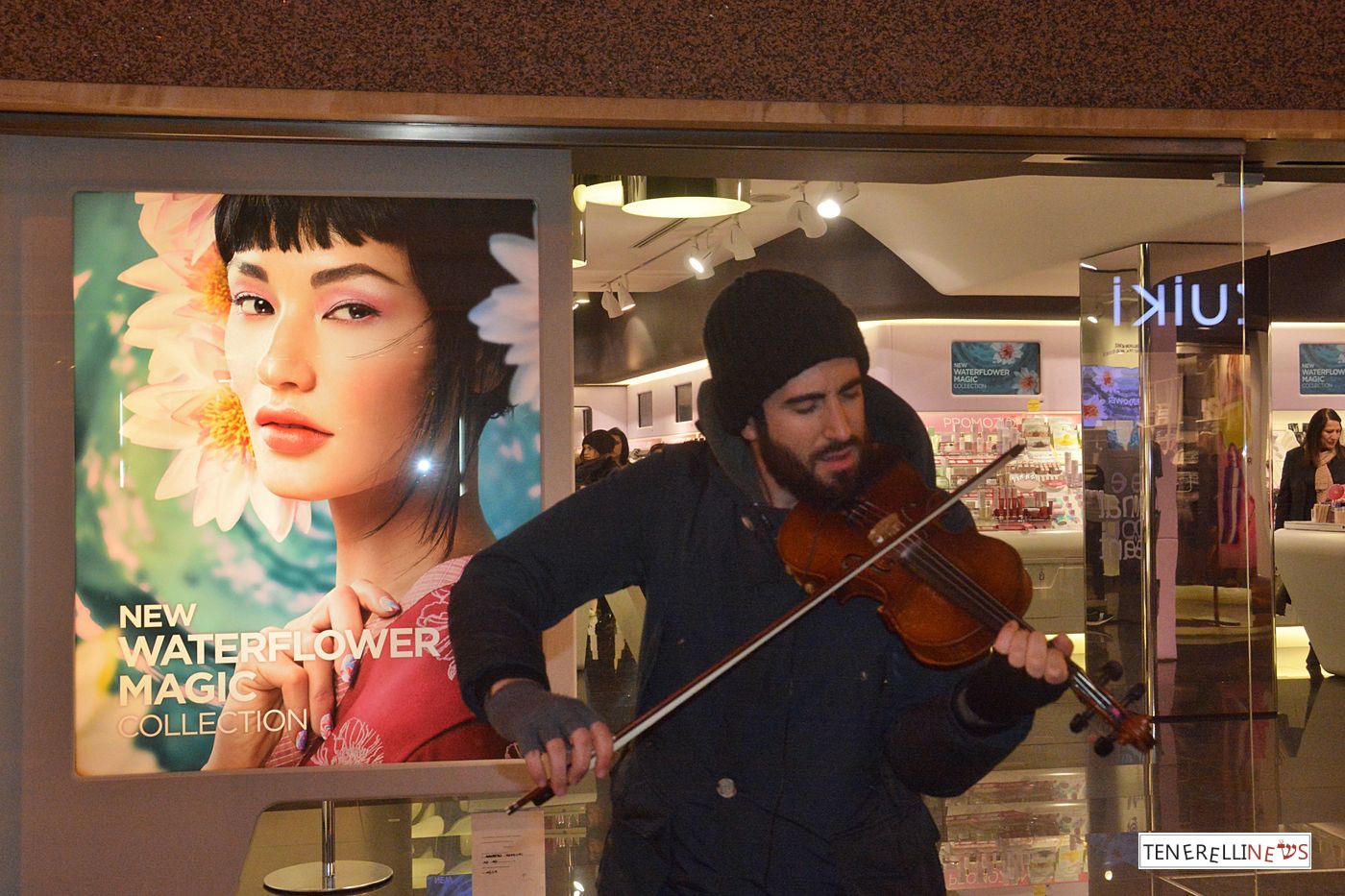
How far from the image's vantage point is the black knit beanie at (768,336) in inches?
91.1

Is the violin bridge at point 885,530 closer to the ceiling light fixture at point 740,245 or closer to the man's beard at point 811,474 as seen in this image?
the man's beard at point 811,474

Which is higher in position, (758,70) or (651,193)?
(758,70)

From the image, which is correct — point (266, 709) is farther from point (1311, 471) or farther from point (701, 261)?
point (1311, 471)

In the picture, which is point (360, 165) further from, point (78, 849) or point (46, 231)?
point (78, 849)

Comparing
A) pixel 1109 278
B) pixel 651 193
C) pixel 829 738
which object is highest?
pixel 651 193

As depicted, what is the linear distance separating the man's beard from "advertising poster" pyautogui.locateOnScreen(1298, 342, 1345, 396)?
946cm

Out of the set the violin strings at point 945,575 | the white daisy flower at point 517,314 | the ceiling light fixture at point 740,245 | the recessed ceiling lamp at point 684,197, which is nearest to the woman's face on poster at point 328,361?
the white daisy flower at point 517,314

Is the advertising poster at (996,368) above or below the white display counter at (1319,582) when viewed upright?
above

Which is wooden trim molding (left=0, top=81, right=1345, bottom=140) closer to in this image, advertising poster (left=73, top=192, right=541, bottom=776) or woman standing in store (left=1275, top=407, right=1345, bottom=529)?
advertising poster (left=73, top=192, right=541, bottom=776)

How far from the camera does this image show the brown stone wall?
2.40 metres

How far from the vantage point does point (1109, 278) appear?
112 inches

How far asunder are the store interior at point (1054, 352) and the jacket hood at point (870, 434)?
0.03m

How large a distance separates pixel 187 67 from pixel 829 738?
5.69 feet

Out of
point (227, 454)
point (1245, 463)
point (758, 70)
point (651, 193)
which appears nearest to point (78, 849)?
point (227, 454)
